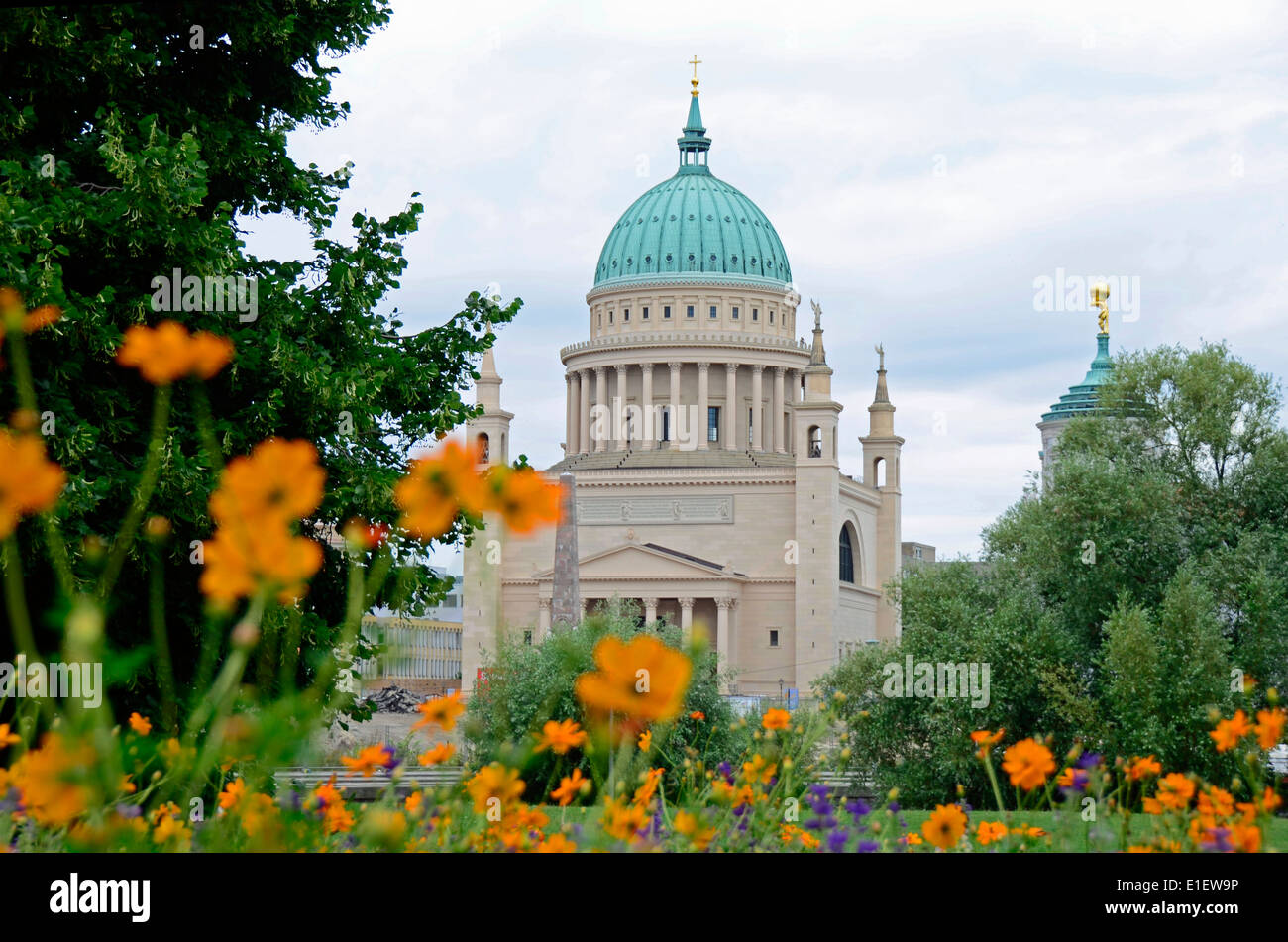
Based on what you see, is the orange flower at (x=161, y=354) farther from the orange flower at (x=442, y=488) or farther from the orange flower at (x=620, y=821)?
the orange flower at (x=620, y=821)

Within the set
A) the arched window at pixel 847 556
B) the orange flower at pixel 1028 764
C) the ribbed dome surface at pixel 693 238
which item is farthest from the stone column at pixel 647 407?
the orange flower at pixel 1028 764

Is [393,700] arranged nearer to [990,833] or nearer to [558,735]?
[990,833]

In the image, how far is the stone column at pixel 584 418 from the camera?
10219cm

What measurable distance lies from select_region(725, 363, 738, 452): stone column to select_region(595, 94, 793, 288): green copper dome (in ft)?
20.7

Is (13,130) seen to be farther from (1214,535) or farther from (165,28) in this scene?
(1214,535)

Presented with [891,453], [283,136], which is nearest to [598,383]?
[891,453]

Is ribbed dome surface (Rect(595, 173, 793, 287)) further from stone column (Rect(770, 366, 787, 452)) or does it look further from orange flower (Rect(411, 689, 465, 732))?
orange flower (Rect(411, 689, 465, 732))

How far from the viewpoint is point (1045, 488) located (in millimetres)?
37938

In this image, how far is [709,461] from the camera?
304 ft

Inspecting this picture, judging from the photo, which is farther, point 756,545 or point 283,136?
point 756,545

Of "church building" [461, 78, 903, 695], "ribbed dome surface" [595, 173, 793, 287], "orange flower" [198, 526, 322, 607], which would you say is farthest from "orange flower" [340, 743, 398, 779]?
"ribbed dome surface" [595, 173, 793, 287]

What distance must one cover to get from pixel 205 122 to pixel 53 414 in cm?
403

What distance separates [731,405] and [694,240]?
12052mm
